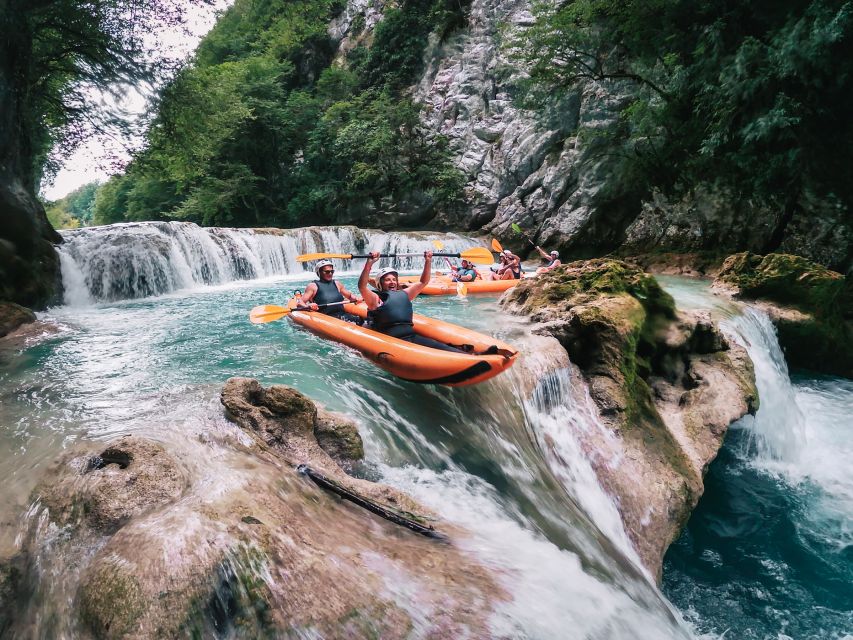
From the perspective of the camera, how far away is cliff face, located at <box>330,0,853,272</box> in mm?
9873

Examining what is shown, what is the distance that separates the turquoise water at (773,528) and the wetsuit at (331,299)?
14.0 feet

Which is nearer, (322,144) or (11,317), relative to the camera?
(11,317)

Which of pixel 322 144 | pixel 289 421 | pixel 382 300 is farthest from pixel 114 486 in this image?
pixel 322 144

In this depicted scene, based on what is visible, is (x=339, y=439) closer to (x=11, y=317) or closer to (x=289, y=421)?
(x=289, y=421)

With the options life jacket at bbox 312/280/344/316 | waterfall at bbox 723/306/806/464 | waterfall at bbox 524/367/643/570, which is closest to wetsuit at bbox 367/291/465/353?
waterfall at bbox 524/367/643/570

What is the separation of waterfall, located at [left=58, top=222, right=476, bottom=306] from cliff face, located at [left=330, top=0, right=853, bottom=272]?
287 cm

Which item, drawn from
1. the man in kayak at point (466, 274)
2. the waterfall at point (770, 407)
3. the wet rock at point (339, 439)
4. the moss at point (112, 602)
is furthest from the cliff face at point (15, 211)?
the waterfall at point (770, 407)

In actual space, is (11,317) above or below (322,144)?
below

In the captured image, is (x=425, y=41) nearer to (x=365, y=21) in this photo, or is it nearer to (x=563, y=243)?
(x=365, y=21)

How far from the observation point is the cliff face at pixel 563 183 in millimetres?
9873

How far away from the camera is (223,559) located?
63.1 inches

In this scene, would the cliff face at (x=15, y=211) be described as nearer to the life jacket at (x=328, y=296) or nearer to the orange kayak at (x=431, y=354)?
the life jacket at (x=328, y=296)

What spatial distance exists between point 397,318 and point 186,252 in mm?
8936

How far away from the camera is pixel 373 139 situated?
759 inches
